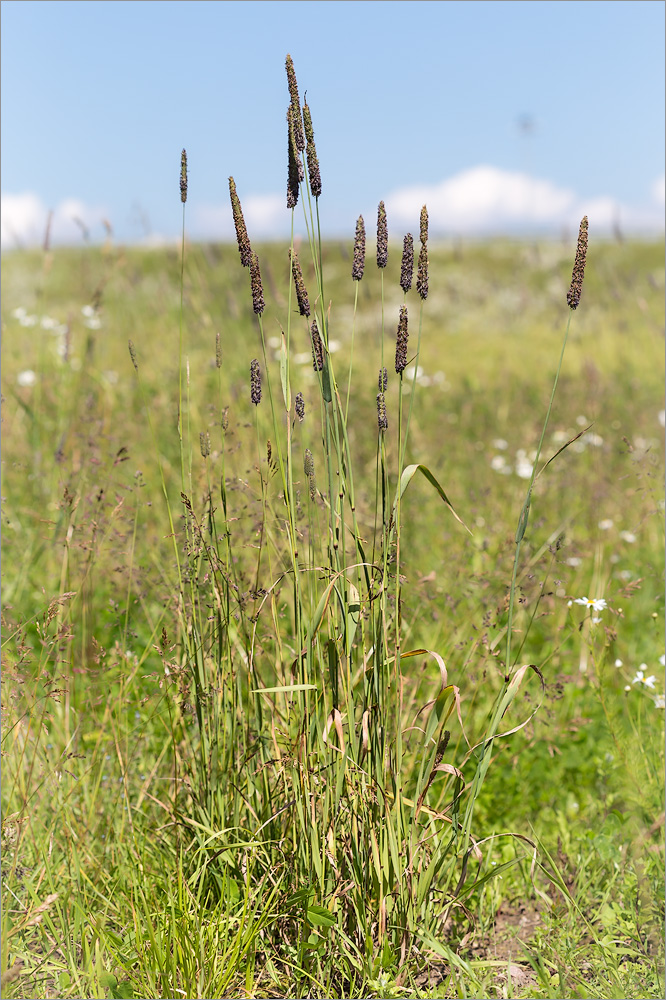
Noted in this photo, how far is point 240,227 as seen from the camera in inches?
Result: 52.9

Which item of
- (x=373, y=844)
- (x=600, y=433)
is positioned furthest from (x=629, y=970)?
(x=600, y=433)

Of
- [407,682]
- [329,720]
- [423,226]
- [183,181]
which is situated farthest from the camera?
[407,682]

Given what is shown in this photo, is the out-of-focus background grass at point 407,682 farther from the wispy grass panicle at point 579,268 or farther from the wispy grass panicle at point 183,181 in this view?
the wispy grass panicle at point 579,268

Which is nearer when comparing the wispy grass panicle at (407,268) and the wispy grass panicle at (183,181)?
the wispy grass panicle at (407,268)

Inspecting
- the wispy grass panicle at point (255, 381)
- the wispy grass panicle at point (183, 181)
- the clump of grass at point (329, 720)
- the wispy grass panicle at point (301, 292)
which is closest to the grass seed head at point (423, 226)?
the clump of grass at point (329, 720)

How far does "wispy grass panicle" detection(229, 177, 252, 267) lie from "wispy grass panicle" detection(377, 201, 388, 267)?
24 cm

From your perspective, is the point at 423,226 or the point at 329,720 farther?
the point at 329,720

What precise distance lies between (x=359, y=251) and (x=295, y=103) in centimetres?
28

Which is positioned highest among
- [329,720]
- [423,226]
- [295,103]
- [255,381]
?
[295,103]

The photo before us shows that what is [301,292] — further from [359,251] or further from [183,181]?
[183,181]

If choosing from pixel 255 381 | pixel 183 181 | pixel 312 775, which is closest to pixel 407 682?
pixel 312 775

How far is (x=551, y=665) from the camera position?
9.14 ft

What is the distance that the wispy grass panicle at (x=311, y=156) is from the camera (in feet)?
4.29

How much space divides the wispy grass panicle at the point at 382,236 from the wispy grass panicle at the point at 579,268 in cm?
34
